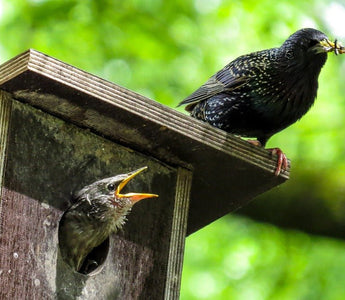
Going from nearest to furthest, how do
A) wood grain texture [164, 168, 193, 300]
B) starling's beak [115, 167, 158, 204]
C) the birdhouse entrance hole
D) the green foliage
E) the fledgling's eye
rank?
1. starling's beak [115, 167, 158, 204]
2. the birdhouse entrance hole
3. wood grain texture [164, 168, 193, 300]
4. the fledgling's eye
5. the green foliage

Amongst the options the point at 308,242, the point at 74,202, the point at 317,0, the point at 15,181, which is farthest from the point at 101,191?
the point at 317,0

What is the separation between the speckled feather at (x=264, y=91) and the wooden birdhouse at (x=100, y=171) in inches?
28.1

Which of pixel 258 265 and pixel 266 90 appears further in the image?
pixel 258 265

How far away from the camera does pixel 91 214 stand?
13.3 feet

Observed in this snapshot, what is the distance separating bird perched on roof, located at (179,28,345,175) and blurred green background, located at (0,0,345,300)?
1.89m

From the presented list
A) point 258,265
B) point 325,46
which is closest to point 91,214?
point 325,46

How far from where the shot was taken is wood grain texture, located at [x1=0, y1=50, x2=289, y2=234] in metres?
3.83

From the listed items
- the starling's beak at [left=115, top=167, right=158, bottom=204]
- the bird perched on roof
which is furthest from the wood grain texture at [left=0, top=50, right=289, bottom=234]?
the bird perched on roof

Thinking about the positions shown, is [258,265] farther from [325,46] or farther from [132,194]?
[132,194]

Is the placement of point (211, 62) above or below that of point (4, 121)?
above

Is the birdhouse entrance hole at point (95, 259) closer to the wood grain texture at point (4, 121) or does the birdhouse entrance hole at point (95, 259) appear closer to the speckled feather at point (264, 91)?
the wood grain texture at point (4, 121)

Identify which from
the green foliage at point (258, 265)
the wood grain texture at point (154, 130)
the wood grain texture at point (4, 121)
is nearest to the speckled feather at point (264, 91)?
the wood grain texture at point (154, 130)

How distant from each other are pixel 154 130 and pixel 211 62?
15.3 feet

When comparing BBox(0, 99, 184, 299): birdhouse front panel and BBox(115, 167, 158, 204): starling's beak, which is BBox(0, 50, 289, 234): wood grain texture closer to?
BBox(0, 99, 184, 299): birdhouse front panel
